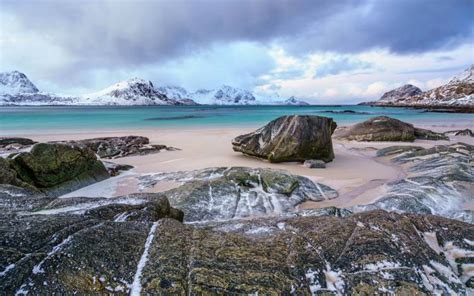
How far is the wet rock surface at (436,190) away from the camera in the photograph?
6195mm

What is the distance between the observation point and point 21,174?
7.38m

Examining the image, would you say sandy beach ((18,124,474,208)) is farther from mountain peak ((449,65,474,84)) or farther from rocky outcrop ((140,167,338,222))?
mountain peak ((449,65,474,84))

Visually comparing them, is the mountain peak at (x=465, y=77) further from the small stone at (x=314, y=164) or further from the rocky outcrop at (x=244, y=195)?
the rocky outcrop at (x=244, y=195)

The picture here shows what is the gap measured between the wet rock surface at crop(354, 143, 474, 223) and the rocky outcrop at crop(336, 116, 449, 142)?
791 cm

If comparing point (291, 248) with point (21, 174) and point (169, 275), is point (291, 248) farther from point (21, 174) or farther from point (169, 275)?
point (21, 174)

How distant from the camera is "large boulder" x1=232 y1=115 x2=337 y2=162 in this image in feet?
37.6

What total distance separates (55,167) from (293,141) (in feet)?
25.5

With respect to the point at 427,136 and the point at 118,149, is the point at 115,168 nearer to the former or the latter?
the point at 118,149

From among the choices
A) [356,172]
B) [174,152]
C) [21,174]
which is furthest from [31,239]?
[174,152]

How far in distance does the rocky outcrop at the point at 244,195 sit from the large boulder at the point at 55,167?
6.22 ft

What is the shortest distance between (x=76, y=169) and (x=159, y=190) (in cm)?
259

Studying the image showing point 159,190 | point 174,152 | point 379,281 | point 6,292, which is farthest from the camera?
point 174,152

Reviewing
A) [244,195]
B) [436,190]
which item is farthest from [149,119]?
[436,190]

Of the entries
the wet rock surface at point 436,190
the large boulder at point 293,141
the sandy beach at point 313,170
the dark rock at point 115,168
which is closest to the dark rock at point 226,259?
the wet rock surface at point 436,190
